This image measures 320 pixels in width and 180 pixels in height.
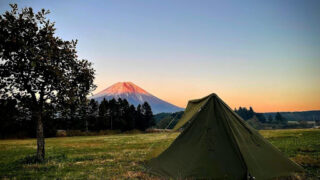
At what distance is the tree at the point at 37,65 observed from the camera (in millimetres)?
14047

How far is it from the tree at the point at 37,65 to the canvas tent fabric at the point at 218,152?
29.3 ft

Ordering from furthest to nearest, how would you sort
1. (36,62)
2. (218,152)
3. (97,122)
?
(97,122)
(36,62)
(218,152)

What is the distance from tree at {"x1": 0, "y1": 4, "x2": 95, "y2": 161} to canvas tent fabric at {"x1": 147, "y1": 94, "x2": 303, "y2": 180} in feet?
29.3

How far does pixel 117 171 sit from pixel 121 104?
90277 mm

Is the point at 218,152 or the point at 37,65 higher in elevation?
the point at 37,65

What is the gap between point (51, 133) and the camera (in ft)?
240

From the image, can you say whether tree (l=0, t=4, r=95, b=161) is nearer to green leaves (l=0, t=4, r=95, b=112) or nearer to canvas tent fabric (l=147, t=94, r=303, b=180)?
green leaves (l=0, t=4, r=95, b=112)

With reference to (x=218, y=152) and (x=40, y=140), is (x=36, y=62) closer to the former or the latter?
(x=40, y=140)

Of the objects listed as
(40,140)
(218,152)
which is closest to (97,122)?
(40,140)

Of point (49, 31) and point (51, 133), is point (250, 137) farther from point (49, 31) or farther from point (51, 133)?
point (51, 133)

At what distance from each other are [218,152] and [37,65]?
11.9 m

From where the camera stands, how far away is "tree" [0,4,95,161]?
14.0 m

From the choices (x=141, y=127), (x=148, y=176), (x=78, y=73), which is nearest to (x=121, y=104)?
(x=141, y=127)

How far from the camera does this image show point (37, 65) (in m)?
14.5
